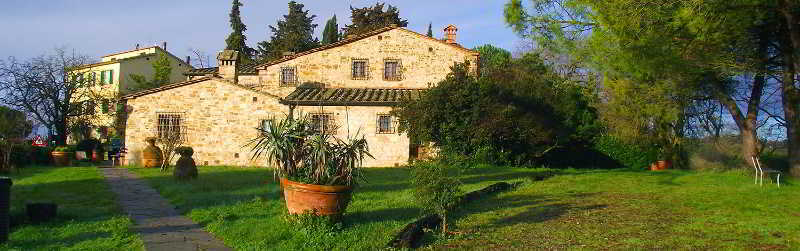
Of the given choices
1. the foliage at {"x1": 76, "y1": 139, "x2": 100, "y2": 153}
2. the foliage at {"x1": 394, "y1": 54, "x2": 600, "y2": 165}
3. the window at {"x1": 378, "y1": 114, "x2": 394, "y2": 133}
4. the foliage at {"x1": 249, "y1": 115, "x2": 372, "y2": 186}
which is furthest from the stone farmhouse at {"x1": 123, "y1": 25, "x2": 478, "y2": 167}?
the foliage at {"x1": 249, "y1": 115, "x2": 372, "y2": 186}

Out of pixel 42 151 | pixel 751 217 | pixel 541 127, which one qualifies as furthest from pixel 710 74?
pixel 42 151

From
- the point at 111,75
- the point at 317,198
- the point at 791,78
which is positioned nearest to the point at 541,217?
the point at 317,198

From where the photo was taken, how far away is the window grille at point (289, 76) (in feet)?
90.5

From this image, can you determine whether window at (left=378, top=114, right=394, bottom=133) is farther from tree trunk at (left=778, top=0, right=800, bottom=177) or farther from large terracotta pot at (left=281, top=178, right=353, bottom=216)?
large terracotta pot at (left=281, top=178, right=353, bottom=216)

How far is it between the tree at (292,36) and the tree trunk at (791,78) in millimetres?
36321

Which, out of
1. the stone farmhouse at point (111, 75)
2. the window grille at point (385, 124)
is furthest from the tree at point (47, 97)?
the window grille at point (385, 124)

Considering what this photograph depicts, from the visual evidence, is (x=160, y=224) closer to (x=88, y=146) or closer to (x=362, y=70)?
(x=362, y=70)

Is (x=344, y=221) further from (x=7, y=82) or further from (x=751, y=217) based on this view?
(x=7, y=82)

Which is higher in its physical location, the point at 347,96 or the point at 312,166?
the point at 347,96

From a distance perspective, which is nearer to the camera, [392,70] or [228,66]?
[392,70]

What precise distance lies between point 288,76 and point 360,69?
10.9ft

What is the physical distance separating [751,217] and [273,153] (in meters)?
7.56

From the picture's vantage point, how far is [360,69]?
27.5 meters

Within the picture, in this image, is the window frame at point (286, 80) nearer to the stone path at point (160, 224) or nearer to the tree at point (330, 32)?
the stone path at point (160, 224)
